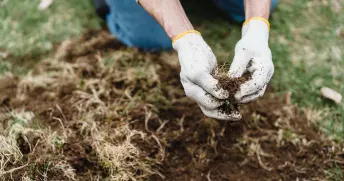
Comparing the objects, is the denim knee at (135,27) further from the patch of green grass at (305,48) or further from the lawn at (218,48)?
the patch of green grass at (305,48)

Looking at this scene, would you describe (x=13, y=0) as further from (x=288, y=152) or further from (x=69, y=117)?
(x=288, y=152)

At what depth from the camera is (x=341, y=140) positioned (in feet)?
5.91

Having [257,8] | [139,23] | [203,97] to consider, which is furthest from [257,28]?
[139,23]

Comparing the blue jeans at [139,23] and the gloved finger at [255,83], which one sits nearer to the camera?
the gloved finger at [255,83]

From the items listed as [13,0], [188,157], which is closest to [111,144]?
[188,157]

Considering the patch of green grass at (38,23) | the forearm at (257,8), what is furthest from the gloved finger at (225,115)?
the patch of green grass at (38,23)

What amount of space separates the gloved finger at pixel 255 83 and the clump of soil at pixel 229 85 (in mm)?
18

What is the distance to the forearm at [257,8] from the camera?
1600mm

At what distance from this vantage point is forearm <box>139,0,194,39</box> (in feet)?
4.94

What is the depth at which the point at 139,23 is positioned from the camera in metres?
2.07

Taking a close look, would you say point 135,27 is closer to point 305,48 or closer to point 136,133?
point 136,133

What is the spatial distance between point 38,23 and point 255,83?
1.49 m

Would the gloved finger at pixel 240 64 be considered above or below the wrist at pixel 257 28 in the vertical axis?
below

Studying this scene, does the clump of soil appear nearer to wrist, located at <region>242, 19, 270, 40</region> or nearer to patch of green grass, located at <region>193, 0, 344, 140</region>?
wrist, located at <region>242, 19, 270, 40</region>
